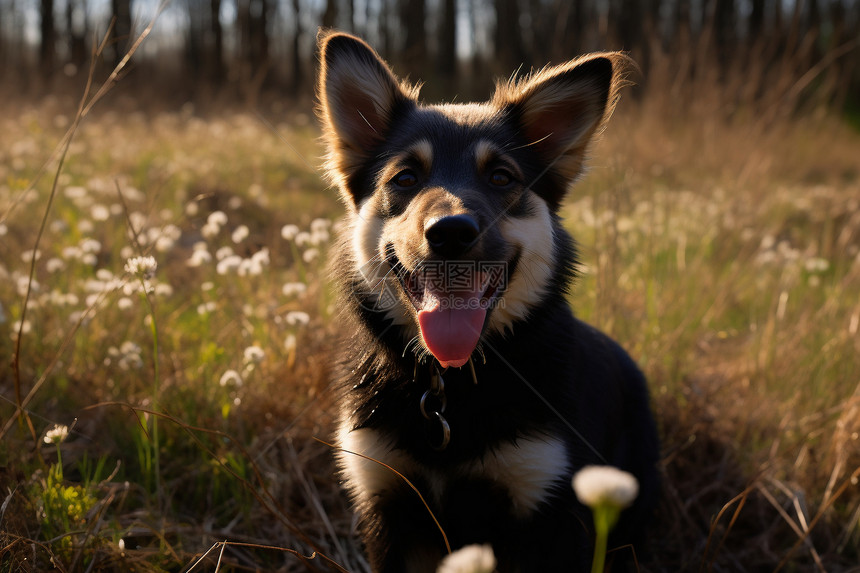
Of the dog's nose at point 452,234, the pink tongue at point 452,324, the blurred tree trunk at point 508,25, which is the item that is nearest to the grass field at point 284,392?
the pink tongue at point 452,324

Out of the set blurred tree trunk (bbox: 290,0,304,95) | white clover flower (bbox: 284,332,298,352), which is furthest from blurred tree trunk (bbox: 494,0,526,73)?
white clover flower (bbox: 284,332,298,352)

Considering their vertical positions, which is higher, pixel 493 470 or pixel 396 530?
pixel 493 470

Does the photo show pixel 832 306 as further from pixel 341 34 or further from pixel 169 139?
pixel 169 139

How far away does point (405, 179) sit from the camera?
2.72 m

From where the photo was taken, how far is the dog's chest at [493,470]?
231 centimetres

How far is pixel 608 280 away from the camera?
3.97 m

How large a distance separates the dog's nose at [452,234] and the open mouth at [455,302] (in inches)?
2.7

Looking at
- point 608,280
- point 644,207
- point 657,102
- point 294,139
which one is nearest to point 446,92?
point 294,139

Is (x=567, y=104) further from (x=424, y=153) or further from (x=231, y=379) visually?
(x=231, y=379)

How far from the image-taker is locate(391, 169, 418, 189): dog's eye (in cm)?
271

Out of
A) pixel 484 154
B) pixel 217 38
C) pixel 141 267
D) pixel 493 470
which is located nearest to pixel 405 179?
pixel 484 154

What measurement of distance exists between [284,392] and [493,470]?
158cm

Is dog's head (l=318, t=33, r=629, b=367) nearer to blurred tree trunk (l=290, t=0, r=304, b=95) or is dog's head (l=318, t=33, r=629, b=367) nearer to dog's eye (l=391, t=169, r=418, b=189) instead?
dog's eye (l=391, t=169, r=418, b=189)

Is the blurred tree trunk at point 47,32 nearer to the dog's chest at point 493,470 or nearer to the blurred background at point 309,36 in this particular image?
the blurred background at point 309,36
